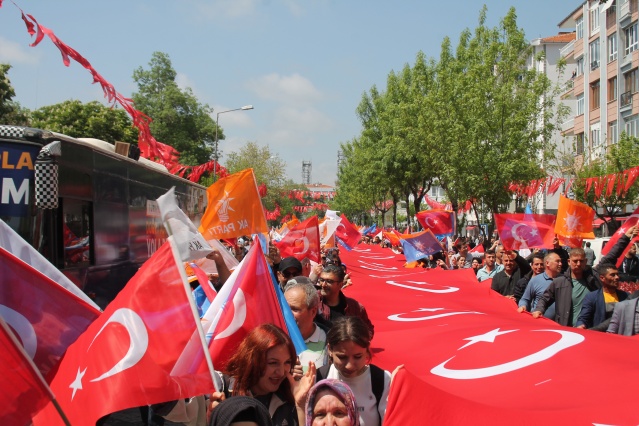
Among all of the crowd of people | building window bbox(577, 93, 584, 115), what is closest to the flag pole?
the crowd of people

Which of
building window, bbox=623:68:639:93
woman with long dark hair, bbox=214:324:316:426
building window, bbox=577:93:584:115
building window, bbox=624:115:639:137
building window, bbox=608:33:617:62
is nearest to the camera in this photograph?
woman with long dark hair, bbox=214:324:316:426

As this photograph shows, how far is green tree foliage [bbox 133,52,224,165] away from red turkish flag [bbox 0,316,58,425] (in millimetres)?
60022

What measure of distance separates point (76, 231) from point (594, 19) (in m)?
43.6

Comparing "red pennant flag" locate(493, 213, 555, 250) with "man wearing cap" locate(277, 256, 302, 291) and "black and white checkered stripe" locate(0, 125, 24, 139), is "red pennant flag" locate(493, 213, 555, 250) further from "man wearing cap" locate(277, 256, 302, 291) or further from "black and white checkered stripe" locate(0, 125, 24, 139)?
"black and white checkered stripe" locate(0, 125, 24, 139)

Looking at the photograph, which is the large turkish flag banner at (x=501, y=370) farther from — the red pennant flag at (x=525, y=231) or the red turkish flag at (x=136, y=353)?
the red pennant flag at (x=525, y=231)

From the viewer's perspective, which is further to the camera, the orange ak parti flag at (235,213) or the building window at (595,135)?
the building window at (595,135)

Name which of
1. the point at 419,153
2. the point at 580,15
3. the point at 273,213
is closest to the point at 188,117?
the point at 273,213

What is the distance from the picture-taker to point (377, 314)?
955 centimetres

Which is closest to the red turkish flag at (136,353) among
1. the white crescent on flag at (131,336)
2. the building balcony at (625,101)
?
the white crescent on flag at (131,336)

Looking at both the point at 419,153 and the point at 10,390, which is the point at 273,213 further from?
the point at 10,390

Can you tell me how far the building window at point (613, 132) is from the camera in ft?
140

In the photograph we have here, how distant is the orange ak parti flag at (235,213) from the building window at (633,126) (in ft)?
115

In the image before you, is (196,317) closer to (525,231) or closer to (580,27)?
(525,231)

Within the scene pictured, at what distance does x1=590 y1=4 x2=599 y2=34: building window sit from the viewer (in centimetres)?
4581
